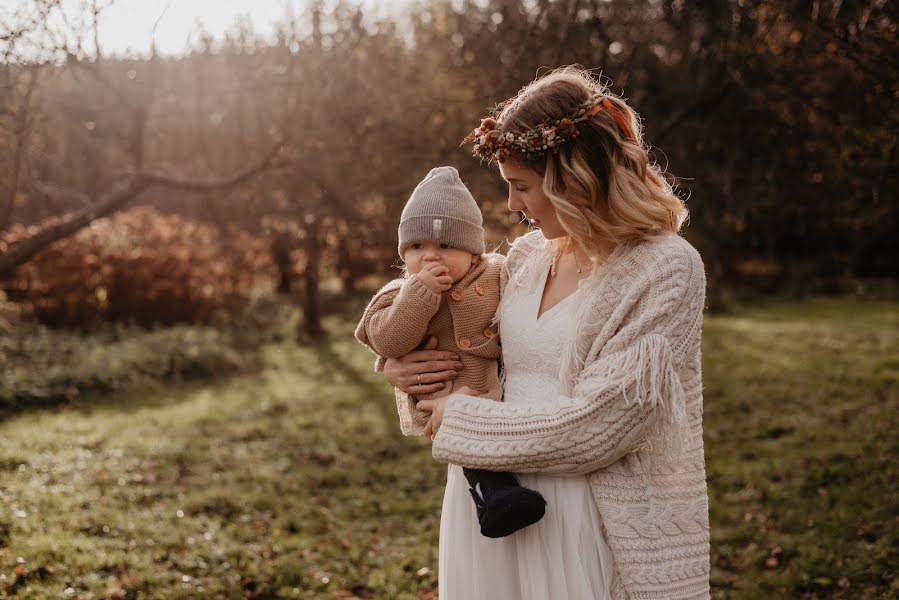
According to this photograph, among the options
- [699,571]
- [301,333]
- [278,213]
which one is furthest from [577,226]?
[301,333]

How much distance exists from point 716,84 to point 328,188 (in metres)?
4.24

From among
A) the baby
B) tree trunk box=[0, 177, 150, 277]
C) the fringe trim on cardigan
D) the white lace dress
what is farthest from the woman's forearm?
tree trunk box=[0, 177, 150, 277]

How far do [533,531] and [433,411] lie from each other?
473mm

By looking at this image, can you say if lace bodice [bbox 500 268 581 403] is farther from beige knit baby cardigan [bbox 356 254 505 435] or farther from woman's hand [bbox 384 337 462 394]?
woman's hand [bbox 384 337 462 394]

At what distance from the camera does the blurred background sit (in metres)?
4.95

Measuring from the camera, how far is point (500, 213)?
716cm

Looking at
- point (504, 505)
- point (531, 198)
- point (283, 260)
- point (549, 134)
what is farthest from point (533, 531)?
point (283, 260)

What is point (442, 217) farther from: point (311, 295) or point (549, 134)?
point (311, 295)

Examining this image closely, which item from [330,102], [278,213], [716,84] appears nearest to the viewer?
[716,84]

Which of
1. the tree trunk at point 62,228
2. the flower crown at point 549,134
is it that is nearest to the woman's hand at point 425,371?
Result: the flower crown at point 549,134

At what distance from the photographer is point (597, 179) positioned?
2209 millimetres

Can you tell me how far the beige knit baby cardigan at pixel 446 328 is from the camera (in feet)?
8.14

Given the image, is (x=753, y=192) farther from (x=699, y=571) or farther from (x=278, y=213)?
(x=699, y=571)

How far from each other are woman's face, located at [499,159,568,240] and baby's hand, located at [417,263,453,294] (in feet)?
1.08
